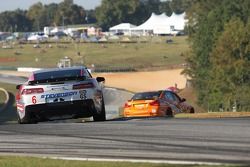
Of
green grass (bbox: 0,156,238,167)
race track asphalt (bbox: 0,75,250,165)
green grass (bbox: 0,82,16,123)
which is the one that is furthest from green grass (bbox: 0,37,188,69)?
green grass (bbox: 0,156,238,167)

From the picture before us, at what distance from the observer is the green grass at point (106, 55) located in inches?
4693

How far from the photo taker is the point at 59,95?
18.8 m

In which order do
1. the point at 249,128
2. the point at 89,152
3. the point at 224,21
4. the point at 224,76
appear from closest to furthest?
the point at 89,152 < the point at 249,128 < the point at 224,76 < the point at 224,21

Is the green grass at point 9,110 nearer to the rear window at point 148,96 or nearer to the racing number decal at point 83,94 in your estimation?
the rear window at point 148,96

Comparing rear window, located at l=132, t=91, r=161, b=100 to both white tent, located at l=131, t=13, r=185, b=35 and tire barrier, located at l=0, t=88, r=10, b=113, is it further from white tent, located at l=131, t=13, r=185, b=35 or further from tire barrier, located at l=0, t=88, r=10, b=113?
white tent, located at l=131, t=13, r=185, b=35

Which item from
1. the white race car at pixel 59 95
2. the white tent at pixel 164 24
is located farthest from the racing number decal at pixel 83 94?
the white tent at pixel 164 24

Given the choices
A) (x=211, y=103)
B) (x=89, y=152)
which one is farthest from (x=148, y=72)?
(x=89, y=152)

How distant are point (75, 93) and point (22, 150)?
5887 millimetres

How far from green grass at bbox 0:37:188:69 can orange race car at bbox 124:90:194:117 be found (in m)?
80.9

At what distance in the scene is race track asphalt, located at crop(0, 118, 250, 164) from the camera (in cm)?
1152

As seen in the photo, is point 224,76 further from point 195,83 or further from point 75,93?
point 75,93

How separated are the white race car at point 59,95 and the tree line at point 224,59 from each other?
38.5m

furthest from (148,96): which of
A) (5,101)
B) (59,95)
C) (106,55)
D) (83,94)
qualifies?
(106,55)

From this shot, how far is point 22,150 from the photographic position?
13.0 metres
